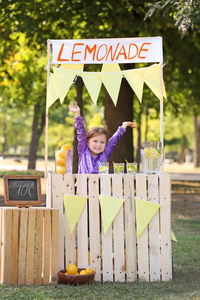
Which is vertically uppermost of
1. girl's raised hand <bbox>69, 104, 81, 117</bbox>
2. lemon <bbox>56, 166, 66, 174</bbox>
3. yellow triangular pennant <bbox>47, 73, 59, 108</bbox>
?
yellow triangular pennant <bbox>47, 73, 59, 108</bbox>

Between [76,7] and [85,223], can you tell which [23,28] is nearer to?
[76,7]

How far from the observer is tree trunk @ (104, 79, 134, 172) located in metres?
13.4

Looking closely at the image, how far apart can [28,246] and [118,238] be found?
927 millimetres

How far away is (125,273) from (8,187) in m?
1.50

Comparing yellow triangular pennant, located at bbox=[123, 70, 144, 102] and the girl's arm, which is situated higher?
yellow triangular pennant, located at bbox=[123, 70, 144, 102]

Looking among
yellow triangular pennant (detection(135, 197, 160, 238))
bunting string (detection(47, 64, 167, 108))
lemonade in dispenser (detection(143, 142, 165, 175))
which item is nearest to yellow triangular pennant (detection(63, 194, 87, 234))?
yellow triangular pennant (detection(135, 197, 160, 238))

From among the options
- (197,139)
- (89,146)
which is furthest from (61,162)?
(197,139)

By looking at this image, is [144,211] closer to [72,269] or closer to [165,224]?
[165,224]

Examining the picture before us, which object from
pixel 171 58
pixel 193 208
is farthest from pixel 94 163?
pixel 171 58

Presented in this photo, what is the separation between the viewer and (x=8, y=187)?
515cm

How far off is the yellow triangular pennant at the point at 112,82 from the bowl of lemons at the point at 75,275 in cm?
197

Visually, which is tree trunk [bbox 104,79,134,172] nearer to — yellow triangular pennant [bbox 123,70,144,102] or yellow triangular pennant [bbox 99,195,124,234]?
yellow triangular pennant [bbox 123,70,144,102]

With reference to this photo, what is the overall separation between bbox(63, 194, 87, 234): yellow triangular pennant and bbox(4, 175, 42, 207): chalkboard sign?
0.93ft

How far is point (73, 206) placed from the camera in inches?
203
